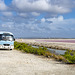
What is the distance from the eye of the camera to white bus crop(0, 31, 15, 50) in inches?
823

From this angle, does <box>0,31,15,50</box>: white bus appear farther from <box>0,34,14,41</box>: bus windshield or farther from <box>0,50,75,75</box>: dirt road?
<box>0,50,75,75</box>: dirt road

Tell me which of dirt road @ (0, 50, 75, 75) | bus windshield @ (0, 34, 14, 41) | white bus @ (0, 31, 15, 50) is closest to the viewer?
dirt road @ (0, 50, 75, 75)

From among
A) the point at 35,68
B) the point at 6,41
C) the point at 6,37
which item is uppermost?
the point at 6,37

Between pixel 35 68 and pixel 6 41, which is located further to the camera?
pixel 6 41

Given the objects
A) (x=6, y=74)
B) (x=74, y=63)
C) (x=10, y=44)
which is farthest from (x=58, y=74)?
(x=10, y=44)

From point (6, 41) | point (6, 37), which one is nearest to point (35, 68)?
point (6, 41)

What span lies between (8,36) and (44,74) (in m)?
14.8

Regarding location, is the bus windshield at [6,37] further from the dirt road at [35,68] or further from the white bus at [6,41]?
the dirt road at [35,68]

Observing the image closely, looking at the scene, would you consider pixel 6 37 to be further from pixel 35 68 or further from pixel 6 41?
pixel 35 68

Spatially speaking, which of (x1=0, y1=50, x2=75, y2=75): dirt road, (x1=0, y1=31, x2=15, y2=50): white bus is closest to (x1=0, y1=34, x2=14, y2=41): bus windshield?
(x1=0, y1=31, x2=15, y2=50): white bus

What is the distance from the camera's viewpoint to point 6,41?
68.7ft

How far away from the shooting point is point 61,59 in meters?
12.5

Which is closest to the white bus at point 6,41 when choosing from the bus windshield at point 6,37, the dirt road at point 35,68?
the bus windshield at point 6,37

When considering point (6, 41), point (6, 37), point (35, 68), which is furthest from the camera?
point (6, 37)
